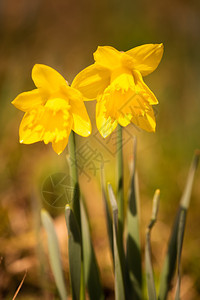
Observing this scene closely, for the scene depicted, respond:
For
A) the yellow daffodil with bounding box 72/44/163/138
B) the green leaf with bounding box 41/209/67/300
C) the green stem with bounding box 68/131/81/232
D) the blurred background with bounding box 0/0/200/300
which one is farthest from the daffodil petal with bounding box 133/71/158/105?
the green leaf with bounding box 41/209/67/300

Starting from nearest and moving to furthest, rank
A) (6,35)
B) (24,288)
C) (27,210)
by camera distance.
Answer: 1. (24,288)
2. (27,210)
3. (6,35)

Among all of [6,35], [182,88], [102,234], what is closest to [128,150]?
[102,234]

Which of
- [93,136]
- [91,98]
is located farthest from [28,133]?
[93,136]

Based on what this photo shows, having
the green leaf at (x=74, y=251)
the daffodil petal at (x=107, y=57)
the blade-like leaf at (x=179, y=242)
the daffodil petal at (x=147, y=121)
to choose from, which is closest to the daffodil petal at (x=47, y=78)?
the daffodil petal at (x=107, y=57)

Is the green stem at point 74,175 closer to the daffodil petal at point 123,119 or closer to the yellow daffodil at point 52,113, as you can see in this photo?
the yellow daffodil at point 52,113

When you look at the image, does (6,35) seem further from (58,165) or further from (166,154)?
(166,154)

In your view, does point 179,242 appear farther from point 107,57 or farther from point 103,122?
point 107,57
